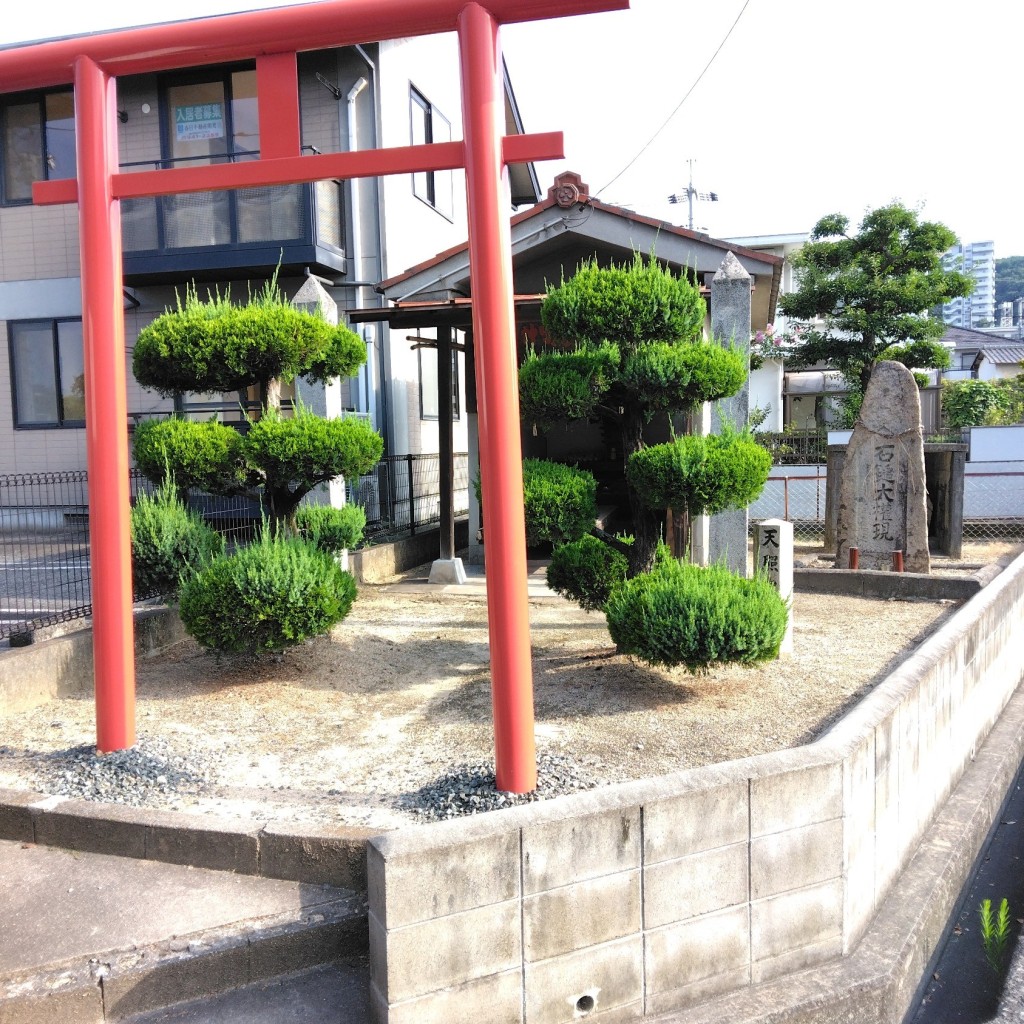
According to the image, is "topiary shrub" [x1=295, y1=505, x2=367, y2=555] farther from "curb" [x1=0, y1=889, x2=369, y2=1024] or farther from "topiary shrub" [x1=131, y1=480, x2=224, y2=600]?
"curb" [x1=0, y1=889, x2=369, y2=1024]

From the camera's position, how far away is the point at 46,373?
559 inches

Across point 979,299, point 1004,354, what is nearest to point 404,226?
point 1004,354

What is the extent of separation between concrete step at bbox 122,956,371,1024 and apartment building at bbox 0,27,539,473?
10.6 metres

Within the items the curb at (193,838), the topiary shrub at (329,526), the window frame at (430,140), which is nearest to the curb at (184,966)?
the curb at (193,838)

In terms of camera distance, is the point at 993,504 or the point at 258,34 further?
the point at 993,504

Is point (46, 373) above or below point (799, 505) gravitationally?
above

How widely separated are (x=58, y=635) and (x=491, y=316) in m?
4.43

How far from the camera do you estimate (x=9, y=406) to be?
14227 millimetres

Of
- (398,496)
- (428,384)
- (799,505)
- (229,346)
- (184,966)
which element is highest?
(428,384)

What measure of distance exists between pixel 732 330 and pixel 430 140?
31.8 ft

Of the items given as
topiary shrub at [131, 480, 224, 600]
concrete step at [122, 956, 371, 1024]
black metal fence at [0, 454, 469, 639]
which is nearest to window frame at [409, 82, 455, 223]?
black metal fence at [0, 454, 469, 639]

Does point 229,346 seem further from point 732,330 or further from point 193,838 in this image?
point 732,330

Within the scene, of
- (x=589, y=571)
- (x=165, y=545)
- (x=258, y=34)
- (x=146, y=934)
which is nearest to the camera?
(x=146, y=934)

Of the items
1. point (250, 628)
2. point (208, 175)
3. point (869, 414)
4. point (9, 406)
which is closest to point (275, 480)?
point (250, 628)
